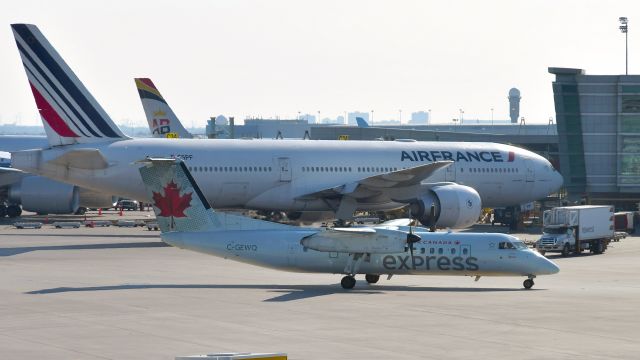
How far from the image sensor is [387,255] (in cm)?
3725

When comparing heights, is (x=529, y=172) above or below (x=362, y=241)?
above

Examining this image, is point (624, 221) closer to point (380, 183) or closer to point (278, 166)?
point (380, 183)

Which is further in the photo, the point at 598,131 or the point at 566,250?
the point at 598,131

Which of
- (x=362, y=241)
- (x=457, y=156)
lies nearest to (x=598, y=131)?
(x=457, y=156)

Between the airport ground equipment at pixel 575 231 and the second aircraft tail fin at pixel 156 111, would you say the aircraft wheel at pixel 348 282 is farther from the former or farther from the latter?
the second aircraft tail fin at pixel 156 111

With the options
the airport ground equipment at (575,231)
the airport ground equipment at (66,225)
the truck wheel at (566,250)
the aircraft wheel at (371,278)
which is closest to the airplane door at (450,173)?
the airport ground equipment at (575,231)

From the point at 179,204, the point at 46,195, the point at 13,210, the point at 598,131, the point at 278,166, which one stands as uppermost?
the point at 598,131

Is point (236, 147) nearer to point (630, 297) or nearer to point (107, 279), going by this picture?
point (107, 279)

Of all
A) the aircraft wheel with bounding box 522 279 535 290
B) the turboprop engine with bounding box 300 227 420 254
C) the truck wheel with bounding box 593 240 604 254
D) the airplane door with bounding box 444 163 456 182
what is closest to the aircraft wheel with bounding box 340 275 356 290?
the turboprop engine with bounding box 300 227 420 254

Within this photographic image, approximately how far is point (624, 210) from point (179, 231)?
49005 millimetres

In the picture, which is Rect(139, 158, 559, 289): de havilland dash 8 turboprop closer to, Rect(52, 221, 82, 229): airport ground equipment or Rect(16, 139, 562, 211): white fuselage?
Rect(16, 139, 562, 211): white fuselage

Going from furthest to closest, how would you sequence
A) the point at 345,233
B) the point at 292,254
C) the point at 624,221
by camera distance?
the point at 624,221 < the point at 292,254 < the point at 345,233

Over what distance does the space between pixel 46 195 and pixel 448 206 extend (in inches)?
1084

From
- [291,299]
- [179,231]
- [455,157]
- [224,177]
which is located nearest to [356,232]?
[291,299]
